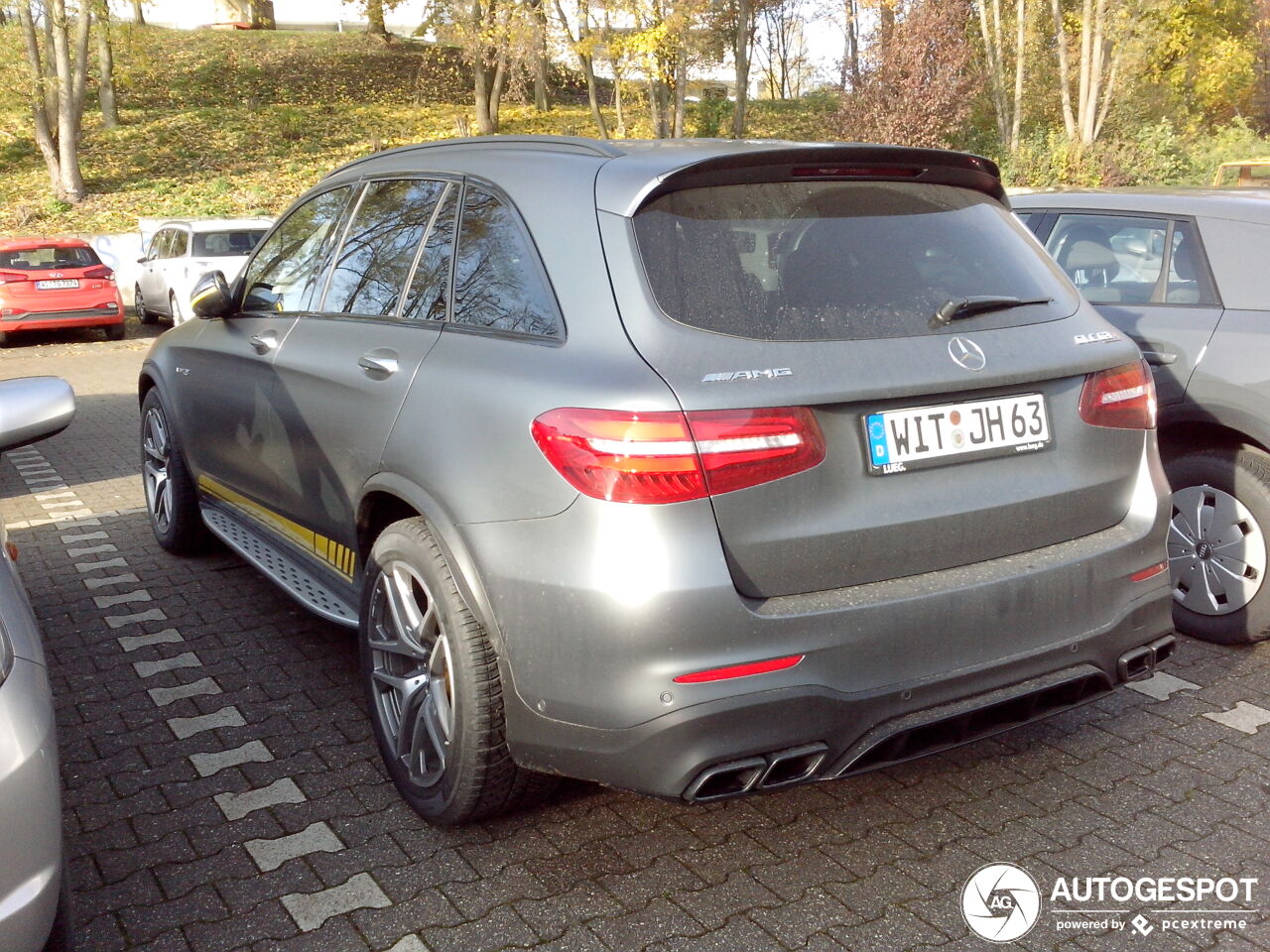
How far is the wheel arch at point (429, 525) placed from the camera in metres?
2.91

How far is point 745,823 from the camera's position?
3.35 m

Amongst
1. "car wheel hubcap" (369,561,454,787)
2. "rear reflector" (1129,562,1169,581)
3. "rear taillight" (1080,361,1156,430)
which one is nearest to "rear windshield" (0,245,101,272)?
"car wheel hubcap" (369,561,454,787)

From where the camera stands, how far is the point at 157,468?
5.96m

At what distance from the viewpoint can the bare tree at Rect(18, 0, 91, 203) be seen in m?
25.6

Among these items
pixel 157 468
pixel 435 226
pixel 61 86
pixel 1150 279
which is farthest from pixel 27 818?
pixel 61 86

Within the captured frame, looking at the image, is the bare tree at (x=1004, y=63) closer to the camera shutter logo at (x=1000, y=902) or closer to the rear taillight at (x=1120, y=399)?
the rear taillight at (x=1120, y=399)

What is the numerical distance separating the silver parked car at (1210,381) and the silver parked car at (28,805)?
3.97 meters

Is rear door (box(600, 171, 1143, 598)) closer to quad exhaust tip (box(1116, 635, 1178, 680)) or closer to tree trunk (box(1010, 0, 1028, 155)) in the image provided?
quad exhaust tip (box(1116, 635, 1178, 680))

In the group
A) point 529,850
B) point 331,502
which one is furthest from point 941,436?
point 331,502

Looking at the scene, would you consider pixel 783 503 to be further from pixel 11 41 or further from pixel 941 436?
pixel 11 41

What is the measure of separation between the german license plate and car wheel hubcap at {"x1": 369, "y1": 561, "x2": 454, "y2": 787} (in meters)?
1.20

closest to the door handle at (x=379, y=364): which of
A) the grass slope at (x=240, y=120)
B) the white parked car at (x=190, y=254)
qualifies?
the white parked car at (x=190, y=254)

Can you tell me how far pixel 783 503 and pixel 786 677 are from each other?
1.25 ft

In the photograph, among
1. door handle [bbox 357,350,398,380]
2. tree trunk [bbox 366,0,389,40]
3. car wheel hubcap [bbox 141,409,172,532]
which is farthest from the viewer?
tree trunk [bbox 366,0,389,40]
